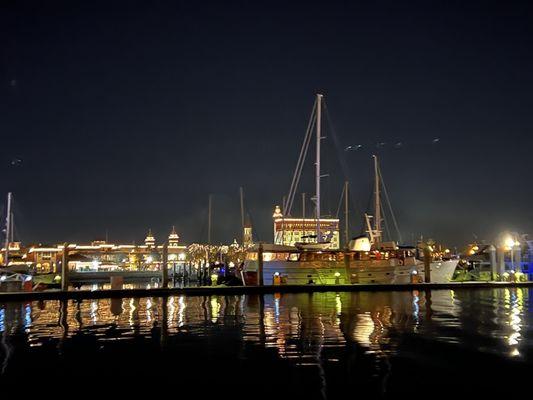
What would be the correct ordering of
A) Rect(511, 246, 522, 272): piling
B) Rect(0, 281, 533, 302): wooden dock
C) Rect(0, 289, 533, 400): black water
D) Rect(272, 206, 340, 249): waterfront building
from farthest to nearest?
Rect(272, 206, 340, 249): waterfront building, Rect(511, 246, 522, 272): piling, Rect(0, 281, 533, 302): wooden dock, Rect(0, 289, 533, 400): black water

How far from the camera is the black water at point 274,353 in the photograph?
9539 mm

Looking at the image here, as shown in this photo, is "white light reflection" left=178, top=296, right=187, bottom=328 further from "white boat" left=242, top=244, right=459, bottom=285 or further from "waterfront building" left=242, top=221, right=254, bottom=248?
"waterfront building" left=242, top=221, right=254, bottom=248

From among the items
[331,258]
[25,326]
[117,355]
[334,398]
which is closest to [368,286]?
[331,258]

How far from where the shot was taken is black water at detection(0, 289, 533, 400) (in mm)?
9539

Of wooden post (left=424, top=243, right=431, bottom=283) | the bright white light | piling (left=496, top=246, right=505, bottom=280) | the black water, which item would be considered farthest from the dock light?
the black water

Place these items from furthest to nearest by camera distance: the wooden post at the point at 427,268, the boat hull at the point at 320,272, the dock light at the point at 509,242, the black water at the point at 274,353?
the dock light at the point at 509,242 < the boat hull at the point at 320,272 < the wooden post at the point at 427,268 < the black water at the point at 274,353

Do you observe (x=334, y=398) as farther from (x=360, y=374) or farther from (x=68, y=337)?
(x=68, y=337)

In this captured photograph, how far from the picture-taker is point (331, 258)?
1957 inches

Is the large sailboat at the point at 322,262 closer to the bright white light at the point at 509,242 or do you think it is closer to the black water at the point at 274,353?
the bright white light at the point at 509,242

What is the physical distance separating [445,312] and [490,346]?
29.1 ft

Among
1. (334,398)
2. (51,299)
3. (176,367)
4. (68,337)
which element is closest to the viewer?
(334,398)

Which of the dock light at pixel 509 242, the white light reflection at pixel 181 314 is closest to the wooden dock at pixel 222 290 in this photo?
the white light reflection at pixel 181 314

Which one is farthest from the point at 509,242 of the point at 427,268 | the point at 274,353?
the point at 274,353

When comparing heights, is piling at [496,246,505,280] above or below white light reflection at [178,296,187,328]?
above
